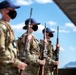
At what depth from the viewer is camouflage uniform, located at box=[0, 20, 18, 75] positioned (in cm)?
605

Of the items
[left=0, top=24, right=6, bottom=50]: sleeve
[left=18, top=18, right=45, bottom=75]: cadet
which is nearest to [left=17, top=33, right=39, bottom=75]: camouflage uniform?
[left=18, top=18, right=45, bottom=75]: cadet

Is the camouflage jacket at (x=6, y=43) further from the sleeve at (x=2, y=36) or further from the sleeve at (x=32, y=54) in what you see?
the sleeve at (x=32, y=54)

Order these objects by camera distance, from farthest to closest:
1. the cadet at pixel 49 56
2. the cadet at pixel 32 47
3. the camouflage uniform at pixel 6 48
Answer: the cadet at pixel 49 56 → the cadet at pixel 32 47 → the camouflage uniform at pixel 6 48

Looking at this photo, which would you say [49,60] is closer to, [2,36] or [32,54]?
[32,54]

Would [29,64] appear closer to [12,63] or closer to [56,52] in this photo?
[12,63]

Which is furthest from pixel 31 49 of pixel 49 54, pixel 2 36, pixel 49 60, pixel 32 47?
pixel 49 54

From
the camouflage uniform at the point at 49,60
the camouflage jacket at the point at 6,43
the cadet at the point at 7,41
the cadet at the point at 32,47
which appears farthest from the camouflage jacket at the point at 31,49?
the camouflage uniform at the point at 49,60

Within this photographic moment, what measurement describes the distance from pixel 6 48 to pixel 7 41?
5.3 inches

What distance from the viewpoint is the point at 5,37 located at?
6133 millimetres

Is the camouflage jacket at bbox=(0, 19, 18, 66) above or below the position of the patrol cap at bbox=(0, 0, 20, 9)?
below

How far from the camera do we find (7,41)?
6.19 m

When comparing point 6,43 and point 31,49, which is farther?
point 31,49

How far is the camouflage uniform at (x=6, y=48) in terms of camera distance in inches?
238

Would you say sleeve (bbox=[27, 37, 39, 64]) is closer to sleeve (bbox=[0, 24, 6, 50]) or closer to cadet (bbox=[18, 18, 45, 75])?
cadet (bbox=[18, 18, 45, 75])
